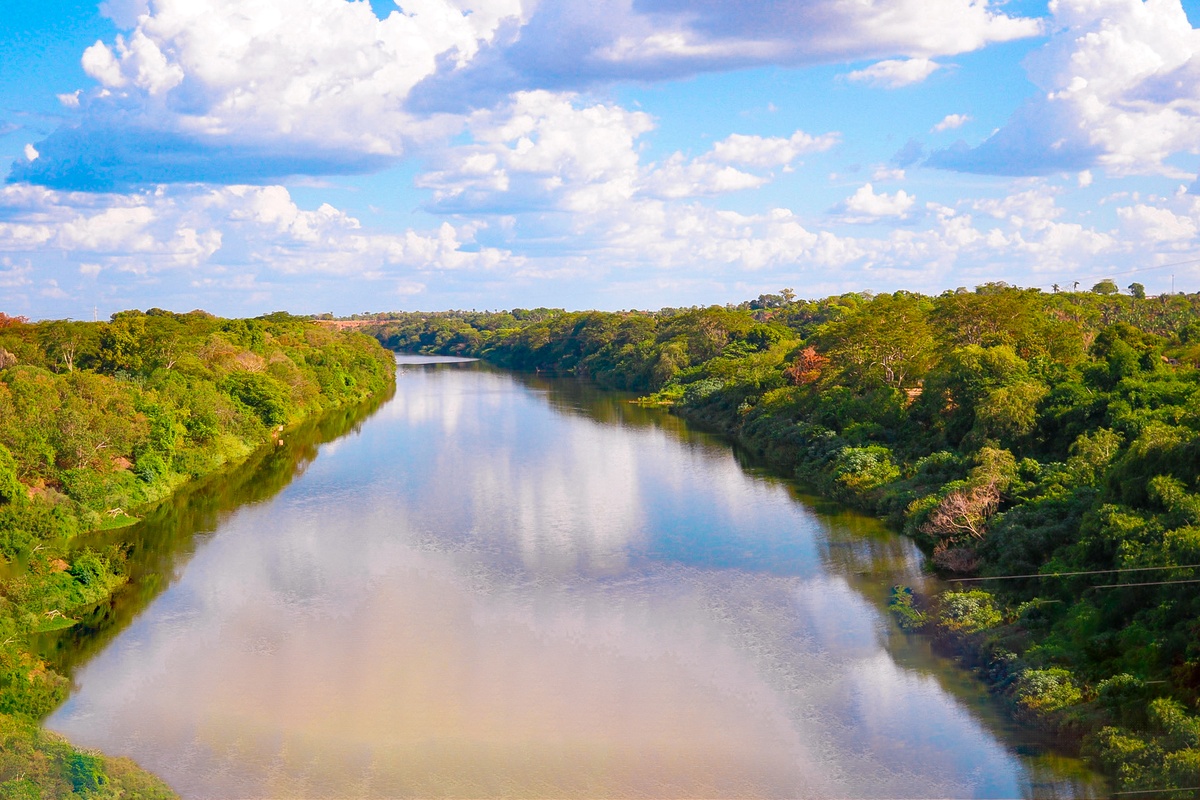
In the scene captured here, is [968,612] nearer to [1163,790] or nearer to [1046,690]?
[1046,690]

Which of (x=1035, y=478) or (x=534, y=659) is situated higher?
(x=1035, y=478)

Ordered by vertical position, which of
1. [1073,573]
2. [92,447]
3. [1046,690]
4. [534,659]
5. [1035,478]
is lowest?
[534,659]

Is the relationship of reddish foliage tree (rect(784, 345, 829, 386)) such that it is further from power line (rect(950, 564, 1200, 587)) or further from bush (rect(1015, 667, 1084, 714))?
bush (rect(1015, 667, 1084, 714))

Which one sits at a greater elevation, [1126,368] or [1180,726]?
[1126,368]

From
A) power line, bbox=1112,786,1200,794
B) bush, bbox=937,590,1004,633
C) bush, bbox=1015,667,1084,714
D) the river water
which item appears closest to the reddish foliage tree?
the river water

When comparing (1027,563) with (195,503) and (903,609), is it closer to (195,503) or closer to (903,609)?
(903,609)

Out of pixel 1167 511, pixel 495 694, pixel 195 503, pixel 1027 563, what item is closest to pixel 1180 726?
pixel 1167 511

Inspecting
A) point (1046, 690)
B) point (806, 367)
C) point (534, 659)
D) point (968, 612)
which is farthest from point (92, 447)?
point (806, 367)

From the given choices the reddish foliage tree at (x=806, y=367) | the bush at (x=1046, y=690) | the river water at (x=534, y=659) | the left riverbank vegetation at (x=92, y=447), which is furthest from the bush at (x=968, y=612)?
the reddish foliage tree at (x=806, y=367)
